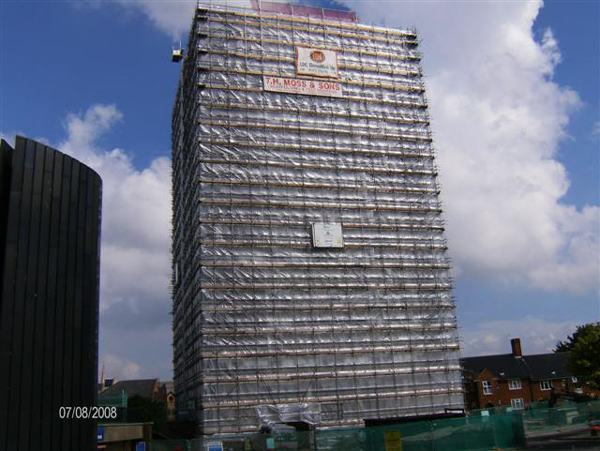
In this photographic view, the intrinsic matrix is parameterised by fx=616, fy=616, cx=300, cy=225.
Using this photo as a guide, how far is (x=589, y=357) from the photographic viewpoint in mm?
46750

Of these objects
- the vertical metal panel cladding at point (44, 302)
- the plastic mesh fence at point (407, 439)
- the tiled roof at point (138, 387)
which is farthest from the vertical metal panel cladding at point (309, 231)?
the tiled roof at point (138, 387)

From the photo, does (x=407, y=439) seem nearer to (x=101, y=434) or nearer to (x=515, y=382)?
(x=101, y=434)

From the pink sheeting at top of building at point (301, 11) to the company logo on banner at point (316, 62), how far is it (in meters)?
4.41

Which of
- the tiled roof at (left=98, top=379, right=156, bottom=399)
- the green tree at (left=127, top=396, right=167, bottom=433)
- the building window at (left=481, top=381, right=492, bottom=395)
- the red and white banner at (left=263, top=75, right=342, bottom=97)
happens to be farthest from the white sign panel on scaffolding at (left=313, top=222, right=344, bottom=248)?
the tiled roof at (left=98, top=379, right=156, bottom=399)

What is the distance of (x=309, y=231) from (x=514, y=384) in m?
42.0

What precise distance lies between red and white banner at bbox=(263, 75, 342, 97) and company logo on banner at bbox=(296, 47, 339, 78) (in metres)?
0.73

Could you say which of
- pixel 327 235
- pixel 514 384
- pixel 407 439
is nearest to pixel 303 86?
pixel 327 235

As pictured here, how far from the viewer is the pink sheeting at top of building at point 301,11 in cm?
5072

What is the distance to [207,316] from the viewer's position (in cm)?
4112

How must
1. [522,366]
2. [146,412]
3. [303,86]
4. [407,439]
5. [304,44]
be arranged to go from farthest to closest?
[522,366], [146,412], [304,44], [303,86], [407,439]

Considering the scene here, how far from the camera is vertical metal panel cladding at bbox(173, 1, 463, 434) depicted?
4181 cm

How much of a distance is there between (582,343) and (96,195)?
38.5m

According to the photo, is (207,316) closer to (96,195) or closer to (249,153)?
(249,153)
